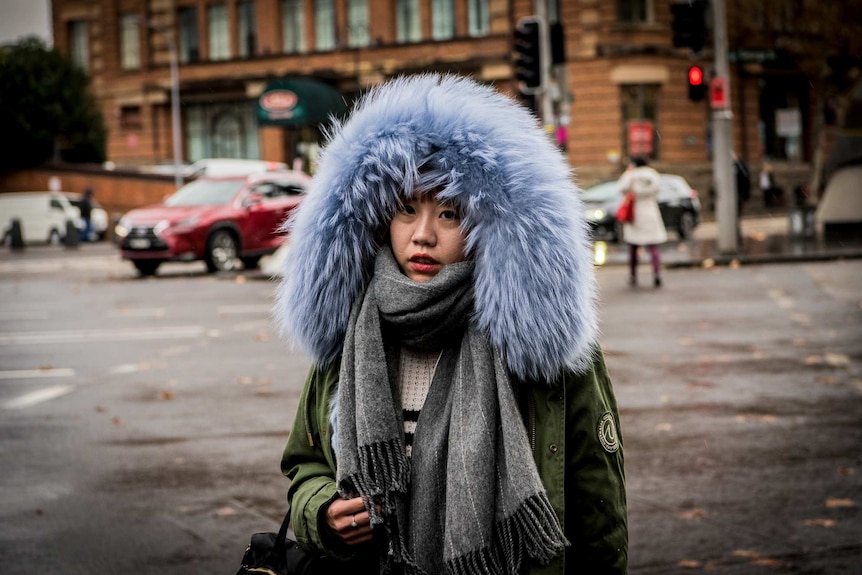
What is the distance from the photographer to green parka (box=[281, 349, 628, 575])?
2.44 meters

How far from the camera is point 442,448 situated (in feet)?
7.96

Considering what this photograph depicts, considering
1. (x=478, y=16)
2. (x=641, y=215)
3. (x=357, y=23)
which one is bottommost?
(x=641, y=215)

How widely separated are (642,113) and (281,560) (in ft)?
136

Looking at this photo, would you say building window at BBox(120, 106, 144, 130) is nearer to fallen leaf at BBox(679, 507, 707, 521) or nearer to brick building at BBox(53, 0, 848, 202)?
brick building at BBox(53, 0, 848, 202)

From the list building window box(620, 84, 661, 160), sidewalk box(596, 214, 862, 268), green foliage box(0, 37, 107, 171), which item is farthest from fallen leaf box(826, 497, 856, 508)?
green foliage box(0, 37, 107, 171)

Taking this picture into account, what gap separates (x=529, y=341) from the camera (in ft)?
7.89

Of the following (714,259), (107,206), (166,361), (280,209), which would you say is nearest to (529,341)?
(166,361)

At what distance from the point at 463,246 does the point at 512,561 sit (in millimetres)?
644

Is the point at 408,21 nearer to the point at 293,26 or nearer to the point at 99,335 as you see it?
the point at 293,26

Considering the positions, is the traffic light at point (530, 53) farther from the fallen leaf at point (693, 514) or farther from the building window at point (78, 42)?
the building window at point (78, 42)

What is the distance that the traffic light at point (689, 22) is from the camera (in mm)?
20359

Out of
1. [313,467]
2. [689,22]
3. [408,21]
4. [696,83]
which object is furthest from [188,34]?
[313,467]

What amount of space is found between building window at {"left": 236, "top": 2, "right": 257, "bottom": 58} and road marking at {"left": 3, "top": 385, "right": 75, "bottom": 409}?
138 feet

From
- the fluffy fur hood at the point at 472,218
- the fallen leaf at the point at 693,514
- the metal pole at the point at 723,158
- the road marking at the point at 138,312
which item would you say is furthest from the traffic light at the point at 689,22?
the fluffy fur hood at the point at 472,218
